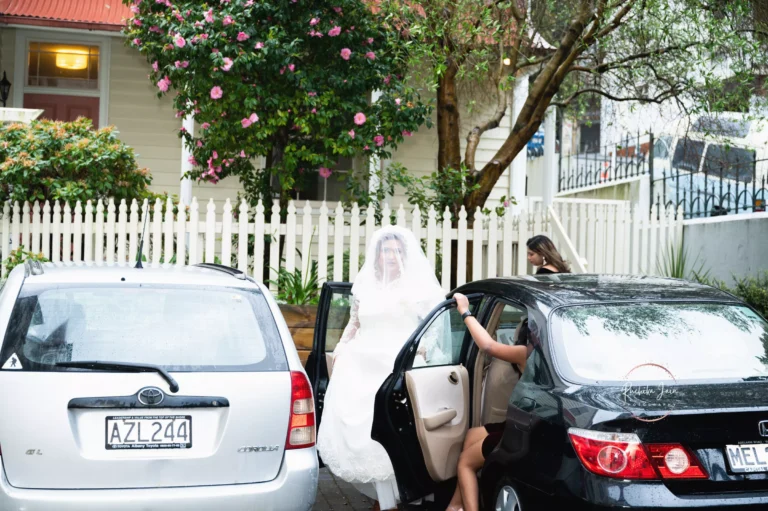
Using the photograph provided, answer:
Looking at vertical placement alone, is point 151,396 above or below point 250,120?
below

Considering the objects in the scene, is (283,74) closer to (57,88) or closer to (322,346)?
(322,346)

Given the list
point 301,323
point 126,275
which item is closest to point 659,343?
point 126,275

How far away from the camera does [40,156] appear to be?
11.5 metres

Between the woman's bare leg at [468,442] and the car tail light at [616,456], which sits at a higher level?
the car tail light at [616,456]

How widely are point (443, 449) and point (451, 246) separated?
6432 mm

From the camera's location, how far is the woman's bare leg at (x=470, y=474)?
15.6 feet

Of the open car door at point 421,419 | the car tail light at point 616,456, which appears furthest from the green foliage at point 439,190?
the car tail light at point 616,456

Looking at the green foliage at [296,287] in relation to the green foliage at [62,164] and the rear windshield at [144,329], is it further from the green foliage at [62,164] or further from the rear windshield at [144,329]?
the rear windshield at [144,329]

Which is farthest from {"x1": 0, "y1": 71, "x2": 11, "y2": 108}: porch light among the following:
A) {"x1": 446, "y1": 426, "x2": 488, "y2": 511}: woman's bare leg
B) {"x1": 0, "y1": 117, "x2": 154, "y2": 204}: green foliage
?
{"x1": 446, "y1": 426, "x2": 488, "y2": 511}: woman's bare leg

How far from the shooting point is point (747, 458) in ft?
12.1

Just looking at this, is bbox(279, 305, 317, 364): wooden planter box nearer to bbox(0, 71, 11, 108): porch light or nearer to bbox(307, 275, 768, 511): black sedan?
bbox(307, 275, 768, 511): black sedan

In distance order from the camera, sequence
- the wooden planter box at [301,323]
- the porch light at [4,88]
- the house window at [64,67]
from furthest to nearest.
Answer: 1. the house window at [64,67]
2. the porch light at [4,88]
3. the wooden planter box at [301,323]

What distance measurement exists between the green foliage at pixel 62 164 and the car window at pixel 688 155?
7449 mm

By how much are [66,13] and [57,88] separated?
1513 mm
